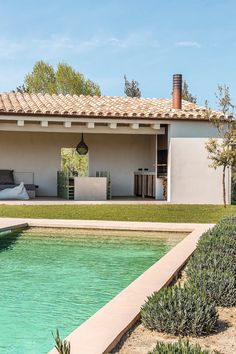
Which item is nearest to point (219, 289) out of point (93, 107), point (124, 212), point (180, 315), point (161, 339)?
point (180, 315)

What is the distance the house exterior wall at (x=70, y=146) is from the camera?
20.8 m

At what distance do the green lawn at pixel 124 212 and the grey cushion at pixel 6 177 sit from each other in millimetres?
3827

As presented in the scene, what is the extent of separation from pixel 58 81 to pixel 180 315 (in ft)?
121

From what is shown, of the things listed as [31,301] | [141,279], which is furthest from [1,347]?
[141,279]

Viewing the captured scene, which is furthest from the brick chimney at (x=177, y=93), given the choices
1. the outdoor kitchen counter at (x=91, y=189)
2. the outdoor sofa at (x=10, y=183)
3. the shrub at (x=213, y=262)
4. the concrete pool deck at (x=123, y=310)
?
the shrub at (x=213, y=262)

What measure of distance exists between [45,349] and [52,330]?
55 cm

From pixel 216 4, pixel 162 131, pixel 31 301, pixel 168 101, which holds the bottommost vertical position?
pixel 31 301

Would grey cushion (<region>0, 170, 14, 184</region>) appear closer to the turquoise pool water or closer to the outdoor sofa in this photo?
the outdoor sofa

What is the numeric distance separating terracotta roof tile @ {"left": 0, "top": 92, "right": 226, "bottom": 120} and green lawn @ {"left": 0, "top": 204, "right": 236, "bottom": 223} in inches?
134

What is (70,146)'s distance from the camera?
21.3 metres

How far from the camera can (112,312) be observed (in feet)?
16.9

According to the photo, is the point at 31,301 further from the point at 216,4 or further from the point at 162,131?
the point at 216,4

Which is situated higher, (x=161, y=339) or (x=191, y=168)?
(x=191, y=168)

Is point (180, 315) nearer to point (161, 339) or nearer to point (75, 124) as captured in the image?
point (161, 339)
